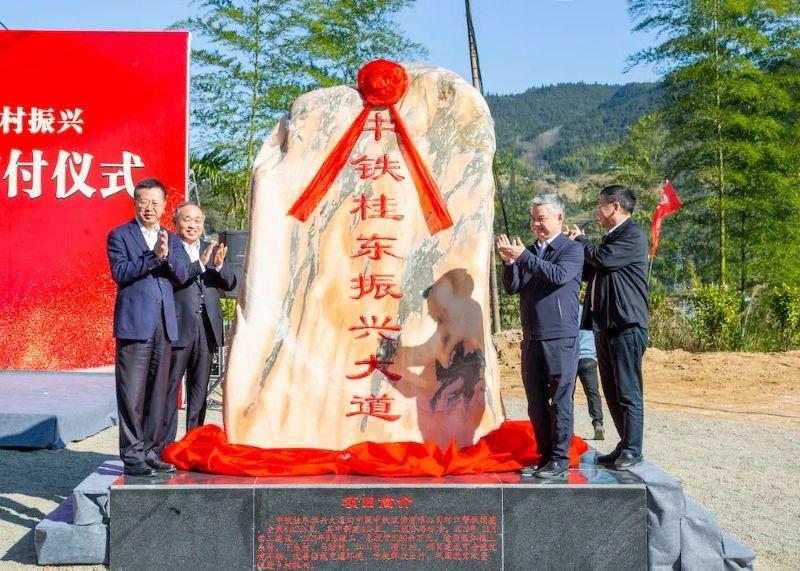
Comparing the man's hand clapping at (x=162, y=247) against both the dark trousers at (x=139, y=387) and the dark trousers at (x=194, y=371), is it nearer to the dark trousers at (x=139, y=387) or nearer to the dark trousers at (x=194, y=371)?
the dark trousers at (x=139, y=387)

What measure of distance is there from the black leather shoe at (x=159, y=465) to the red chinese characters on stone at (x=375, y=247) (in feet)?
3.87

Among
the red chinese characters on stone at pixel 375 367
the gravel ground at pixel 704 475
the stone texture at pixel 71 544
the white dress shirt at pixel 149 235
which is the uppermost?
the white dress shirt at pixel 149 235

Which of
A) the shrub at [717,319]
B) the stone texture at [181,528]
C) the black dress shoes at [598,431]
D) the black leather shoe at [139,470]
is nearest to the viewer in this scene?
the stone texture at [181,528]

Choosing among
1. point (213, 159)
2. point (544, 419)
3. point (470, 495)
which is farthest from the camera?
point (213, 159)

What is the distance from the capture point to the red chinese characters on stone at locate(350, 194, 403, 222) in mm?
3996

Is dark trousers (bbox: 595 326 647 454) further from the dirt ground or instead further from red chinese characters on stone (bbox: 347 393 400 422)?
the dirt ground

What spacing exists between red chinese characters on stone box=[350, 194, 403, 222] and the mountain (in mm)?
49387

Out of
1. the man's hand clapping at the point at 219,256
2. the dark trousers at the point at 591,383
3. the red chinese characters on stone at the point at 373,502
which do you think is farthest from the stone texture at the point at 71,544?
the dark trousers at the point at 591,383

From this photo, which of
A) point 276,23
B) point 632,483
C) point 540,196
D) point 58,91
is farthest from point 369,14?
point 632,483

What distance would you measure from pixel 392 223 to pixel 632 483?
152cm

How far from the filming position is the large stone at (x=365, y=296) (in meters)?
3.87

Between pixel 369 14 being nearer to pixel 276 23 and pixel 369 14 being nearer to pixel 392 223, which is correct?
pixel 276 23

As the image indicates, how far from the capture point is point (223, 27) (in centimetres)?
1107

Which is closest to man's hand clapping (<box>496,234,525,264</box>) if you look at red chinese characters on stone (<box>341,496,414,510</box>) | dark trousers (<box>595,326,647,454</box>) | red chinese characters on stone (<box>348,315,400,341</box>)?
A: dark trousers (<box>595,326,647,454</box>)
